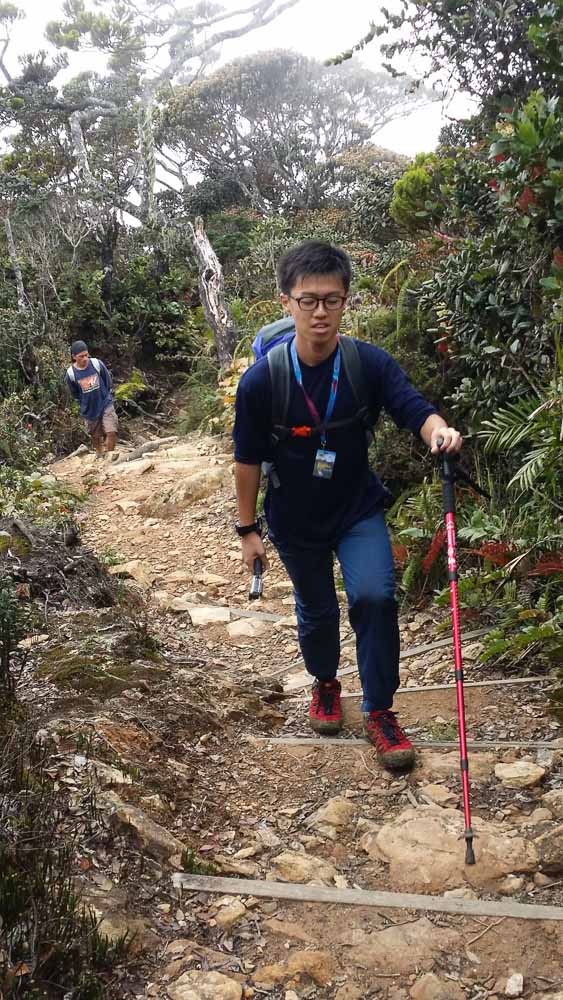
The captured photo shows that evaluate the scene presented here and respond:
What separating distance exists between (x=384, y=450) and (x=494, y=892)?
3820 millimetres

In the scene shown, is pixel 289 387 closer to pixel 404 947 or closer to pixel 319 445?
pixel 319 445

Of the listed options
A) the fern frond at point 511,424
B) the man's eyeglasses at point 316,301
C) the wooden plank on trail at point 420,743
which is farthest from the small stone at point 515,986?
the fern frond at point 511,424

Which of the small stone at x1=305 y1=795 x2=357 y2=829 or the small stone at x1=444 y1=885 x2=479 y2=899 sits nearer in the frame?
the small stone at x1=444 y1=885 x2=479 y2=899

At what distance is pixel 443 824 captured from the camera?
288 cm

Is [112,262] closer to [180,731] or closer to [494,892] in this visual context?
[180,731]

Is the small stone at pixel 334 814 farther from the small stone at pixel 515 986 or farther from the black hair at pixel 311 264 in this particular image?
the black hair at pixel 311 264

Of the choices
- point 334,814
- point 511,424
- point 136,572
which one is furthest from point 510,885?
point 136,572

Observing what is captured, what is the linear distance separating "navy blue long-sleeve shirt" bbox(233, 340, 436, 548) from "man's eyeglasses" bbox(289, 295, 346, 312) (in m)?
0.22

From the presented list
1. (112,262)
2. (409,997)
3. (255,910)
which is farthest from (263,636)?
(112,262)

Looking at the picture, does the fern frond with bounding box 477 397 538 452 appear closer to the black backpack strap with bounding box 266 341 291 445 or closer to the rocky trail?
the rocky trail

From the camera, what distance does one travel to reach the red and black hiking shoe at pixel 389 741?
3.32 metres

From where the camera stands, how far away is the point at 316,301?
3045 mm

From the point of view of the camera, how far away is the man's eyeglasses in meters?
3.04

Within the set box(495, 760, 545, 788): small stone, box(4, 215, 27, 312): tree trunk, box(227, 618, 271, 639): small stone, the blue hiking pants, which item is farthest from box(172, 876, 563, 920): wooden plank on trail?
box(4, 215, 27, 312): tree trunk
